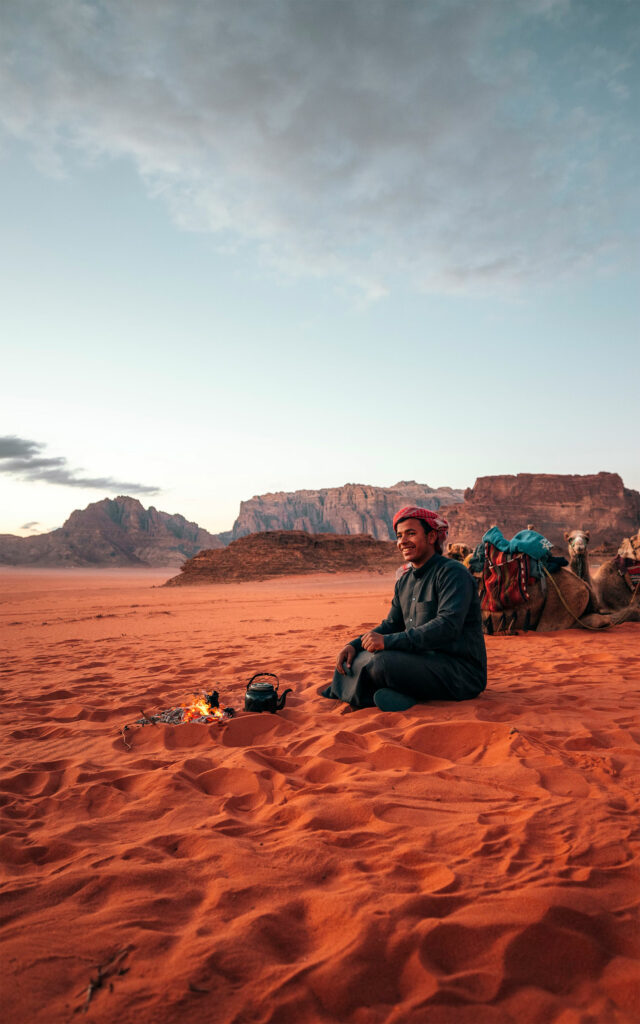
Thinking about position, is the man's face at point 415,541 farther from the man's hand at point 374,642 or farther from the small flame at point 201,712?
the small flame at point 201,712

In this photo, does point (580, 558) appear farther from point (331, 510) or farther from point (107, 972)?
point (331, 510)

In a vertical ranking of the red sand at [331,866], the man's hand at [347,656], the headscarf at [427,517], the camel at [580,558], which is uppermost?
the headscarf at [427,517]

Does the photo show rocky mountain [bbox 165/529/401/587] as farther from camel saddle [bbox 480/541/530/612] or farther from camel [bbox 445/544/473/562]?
camel saddle [bbox 480/541/530/612]

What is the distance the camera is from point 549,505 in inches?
4053

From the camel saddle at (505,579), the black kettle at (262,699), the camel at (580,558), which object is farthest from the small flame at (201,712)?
the camel at (580,558)

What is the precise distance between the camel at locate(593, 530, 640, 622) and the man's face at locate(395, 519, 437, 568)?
18.7 ft

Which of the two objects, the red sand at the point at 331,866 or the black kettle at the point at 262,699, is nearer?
the red sand at the point at 331,866

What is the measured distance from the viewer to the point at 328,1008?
138 centimetres

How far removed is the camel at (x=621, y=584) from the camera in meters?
8.48

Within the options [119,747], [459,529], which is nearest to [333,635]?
[119,747]

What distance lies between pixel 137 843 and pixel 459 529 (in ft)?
322

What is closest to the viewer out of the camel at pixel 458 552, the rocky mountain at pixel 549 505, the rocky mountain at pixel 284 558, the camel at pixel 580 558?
the camel at pixel 580 558

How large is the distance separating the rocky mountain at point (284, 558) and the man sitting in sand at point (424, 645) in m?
42.2

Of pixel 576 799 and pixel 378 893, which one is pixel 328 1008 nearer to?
pixel 378 893
